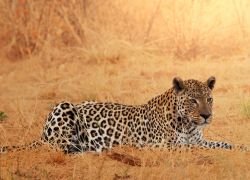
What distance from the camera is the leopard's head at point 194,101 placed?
8.82 metres

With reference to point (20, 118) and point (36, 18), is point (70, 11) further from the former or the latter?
point (20, 118)

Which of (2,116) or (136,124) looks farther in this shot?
(2,116)

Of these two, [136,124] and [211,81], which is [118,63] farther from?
[211,81]

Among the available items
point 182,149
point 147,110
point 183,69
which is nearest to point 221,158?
point 182,149

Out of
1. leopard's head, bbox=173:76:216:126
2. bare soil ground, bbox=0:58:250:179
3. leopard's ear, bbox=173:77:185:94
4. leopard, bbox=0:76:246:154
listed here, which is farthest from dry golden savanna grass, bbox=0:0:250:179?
leopard's ear, bbox=173:77:185:94

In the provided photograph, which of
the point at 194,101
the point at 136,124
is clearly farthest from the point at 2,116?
the point at 194,101

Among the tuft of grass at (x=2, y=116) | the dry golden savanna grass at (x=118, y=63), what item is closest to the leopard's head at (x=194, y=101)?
the dry golden savanna grass at (x=118, y=63)

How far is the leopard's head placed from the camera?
28.9 ft

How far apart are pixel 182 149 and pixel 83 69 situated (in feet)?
25.2

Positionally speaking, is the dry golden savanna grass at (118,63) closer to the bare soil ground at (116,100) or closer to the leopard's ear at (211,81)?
the bare soil ground at (116,100)

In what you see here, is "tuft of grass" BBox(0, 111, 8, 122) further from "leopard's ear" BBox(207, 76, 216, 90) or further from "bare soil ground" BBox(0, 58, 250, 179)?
"leopard's ear" BBox(207, 76, 216, 90)

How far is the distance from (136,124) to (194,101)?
0.81 meters

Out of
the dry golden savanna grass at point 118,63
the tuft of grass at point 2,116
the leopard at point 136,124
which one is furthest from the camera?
the tuft of grass at point 2,116

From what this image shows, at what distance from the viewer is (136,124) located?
9328 mm
